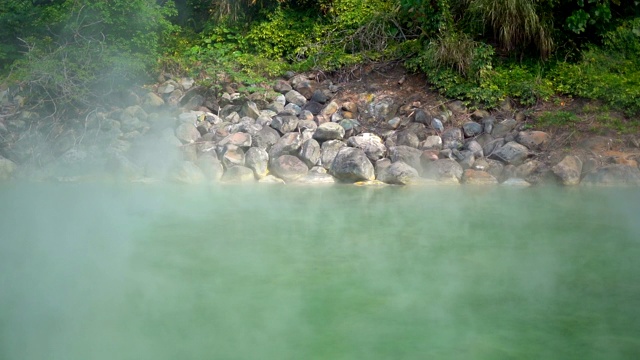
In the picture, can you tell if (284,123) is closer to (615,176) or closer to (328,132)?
(328,132)

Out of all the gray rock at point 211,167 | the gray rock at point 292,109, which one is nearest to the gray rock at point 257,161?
the gray rock at point 211,167

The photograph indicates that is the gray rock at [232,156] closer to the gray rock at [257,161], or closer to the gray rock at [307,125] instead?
the gray rock at [257,161]

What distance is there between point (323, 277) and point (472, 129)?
14.2 ft

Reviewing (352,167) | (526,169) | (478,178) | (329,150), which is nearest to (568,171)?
(526,169)

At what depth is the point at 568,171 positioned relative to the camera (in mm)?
7027

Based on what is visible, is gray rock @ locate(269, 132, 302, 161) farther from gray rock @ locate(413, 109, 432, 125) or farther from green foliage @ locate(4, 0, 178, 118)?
A: green foliage @ locate(4, 0, 178, 118)

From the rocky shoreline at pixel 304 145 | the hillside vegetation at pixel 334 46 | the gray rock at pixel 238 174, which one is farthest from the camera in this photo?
the hillside vegetation at pixel 334 46

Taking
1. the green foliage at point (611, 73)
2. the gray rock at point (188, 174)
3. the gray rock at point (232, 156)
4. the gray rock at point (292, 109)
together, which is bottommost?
the gray rock at point (188, 174)

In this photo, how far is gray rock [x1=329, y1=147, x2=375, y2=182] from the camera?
7.29m

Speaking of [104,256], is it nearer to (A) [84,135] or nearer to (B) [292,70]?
(A) [84,135]

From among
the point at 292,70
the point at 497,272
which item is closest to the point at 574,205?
the point at 497,272

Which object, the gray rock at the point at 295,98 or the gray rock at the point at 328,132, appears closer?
the gray rock at the point at 328,132

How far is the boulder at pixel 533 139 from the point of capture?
7.58 metres

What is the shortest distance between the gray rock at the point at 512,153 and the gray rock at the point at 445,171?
0.47 metres
